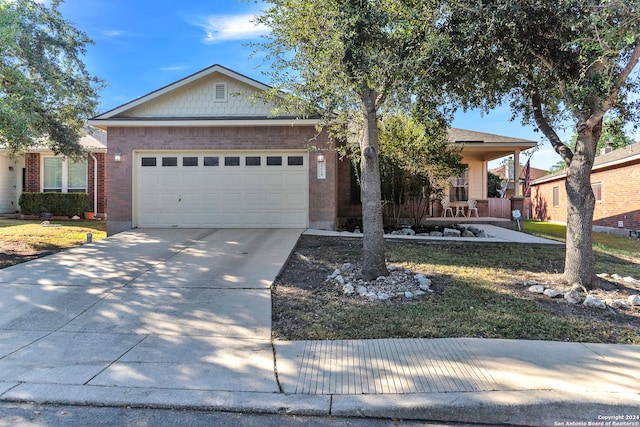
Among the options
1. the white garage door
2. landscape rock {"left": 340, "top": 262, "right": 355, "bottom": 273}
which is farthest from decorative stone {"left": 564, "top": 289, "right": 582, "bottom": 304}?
the white garage door

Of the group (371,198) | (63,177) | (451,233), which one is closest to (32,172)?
(63,177)

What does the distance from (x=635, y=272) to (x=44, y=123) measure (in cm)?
Result: 1563

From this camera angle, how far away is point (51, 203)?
1748cm

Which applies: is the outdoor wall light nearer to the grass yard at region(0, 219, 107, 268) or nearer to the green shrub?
the grass yard at region(0, 219, 107, 268)

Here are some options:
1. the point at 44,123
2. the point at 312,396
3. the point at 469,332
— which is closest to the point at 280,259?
the point at 469,332

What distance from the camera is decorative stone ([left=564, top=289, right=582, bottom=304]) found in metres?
5.63

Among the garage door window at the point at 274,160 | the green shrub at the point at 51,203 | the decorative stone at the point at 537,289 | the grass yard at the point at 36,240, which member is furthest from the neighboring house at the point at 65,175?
the decorative stone at the point at 537,289

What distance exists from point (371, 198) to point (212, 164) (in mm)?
6945

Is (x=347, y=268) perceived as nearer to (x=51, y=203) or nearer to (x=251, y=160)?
(x=251, y=160)

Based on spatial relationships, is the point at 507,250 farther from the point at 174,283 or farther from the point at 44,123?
the point at 44,123

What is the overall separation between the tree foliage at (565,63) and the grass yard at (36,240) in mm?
9685

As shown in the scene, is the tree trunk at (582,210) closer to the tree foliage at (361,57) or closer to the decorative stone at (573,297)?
the decorative stone at (573,297)

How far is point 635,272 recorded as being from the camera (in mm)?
7598

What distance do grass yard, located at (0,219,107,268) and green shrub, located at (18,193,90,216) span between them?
9.61 feet
